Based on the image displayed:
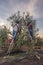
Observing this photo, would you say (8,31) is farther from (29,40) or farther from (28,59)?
(28,59)

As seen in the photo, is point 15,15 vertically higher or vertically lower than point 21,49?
higher

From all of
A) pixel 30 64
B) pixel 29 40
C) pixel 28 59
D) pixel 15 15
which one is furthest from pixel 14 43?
pixel 30 64

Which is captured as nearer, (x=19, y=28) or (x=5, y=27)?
(x=19, y=28)

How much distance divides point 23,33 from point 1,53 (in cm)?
272

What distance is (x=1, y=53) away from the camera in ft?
50.2

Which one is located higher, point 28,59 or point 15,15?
point 15,15

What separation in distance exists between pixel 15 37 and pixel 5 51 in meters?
1.86

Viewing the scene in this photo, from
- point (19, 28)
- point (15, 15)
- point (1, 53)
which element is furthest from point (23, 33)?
point (1, 53)

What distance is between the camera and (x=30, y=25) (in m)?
14.6

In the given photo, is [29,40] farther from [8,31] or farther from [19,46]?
[8,31]

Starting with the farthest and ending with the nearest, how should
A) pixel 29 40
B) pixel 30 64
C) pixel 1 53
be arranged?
pixel 1 53
pixel 29 40
pixel 30 64

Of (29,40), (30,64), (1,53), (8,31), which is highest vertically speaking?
(8,31)

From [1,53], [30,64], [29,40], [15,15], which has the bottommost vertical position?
[30,64]

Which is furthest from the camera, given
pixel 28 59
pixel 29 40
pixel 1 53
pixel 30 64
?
pixel 1 53
